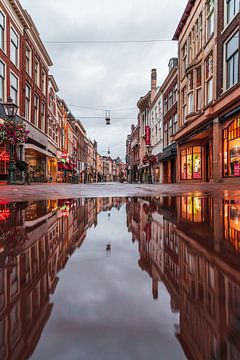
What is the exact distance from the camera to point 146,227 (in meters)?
1.82

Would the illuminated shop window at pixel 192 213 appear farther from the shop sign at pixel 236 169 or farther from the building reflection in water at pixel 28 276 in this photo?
the shop sign at pixel 236 169

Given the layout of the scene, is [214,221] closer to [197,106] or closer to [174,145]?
[197,106]

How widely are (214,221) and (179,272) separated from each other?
46.7 inches

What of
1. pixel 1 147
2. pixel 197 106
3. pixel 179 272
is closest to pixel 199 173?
pixel 197 106

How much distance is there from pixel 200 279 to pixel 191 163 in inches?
775

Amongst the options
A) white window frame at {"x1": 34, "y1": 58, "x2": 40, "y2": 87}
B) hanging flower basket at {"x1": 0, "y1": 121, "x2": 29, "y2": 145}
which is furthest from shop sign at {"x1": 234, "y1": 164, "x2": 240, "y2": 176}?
white window frame at {"x1": 34, "y1": 58, "x2": 40, "y2": 87}

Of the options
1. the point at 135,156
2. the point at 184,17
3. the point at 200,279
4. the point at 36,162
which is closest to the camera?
the point at 200,279

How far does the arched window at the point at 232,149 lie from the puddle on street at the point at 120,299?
1206 centimetres

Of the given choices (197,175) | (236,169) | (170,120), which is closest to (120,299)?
(236,169)

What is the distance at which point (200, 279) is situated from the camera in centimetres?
81

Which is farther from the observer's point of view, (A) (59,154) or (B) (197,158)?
(A) (59,154)

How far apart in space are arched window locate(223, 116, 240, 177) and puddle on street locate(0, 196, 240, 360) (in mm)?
12056

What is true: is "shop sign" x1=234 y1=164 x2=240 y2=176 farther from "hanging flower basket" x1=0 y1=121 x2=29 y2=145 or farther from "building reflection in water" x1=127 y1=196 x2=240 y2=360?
"building reflection in water" x1=127 y1=196 x2=240 y2=360

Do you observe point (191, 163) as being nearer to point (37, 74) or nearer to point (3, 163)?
point (3, 163)
